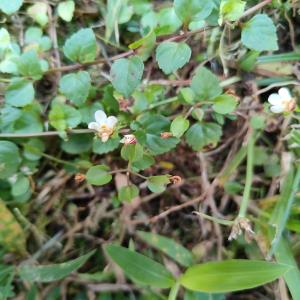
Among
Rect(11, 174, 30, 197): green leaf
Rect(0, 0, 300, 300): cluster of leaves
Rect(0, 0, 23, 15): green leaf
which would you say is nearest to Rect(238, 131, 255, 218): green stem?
Rect(0, 0, 300, 300): cluster of leaves

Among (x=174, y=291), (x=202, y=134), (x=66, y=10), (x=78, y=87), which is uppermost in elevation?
(x=66, y=10)

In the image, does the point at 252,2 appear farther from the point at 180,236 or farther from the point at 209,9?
the point at 180,236

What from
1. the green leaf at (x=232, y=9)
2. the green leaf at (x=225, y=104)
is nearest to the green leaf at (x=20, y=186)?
the green leaf at (x=225, y=104)

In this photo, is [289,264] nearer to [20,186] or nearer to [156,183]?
[156,183]

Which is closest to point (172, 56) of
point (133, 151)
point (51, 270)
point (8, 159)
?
point (133, 151)

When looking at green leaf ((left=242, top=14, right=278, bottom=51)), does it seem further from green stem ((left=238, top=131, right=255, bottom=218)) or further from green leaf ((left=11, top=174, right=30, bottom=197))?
green leaf ((left=11, top=174, right=30, bottom=197))

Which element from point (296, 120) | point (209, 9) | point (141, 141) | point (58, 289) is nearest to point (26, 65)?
point (141, 141)

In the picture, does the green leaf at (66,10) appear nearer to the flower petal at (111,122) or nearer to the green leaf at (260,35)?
the flower petal at (111,122)
